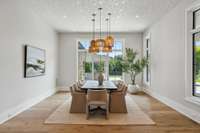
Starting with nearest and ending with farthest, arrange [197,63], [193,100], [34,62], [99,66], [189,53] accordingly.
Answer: [193,100] < [197,63] < [189,53] < [34,62] < [99,66]

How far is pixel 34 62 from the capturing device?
6.26 metres

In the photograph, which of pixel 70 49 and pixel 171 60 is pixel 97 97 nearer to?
pixel 171 60

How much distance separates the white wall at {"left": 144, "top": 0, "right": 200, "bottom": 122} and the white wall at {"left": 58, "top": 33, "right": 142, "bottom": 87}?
77.7 inches

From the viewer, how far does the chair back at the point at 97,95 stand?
15.4 feet

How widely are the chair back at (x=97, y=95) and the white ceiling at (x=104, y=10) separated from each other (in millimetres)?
2416

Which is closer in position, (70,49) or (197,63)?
(197,63)

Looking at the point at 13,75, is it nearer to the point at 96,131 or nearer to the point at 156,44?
the point at 96,131

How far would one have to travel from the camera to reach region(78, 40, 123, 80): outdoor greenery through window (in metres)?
10.1

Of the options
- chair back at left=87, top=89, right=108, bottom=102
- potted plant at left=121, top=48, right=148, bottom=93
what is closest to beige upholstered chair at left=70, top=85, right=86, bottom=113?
chair back at left=87, top=89, right=108, bottom=102

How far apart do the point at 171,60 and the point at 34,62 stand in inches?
173

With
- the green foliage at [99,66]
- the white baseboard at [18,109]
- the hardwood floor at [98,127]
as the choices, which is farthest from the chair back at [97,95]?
the green foliage at [99,66]

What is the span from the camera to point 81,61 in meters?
10.2

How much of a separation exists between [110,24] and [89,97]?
13.8 feet

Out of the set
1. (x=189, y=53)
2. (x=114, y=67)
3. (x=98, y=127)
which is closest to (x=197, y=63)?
(x=189, y=53)
